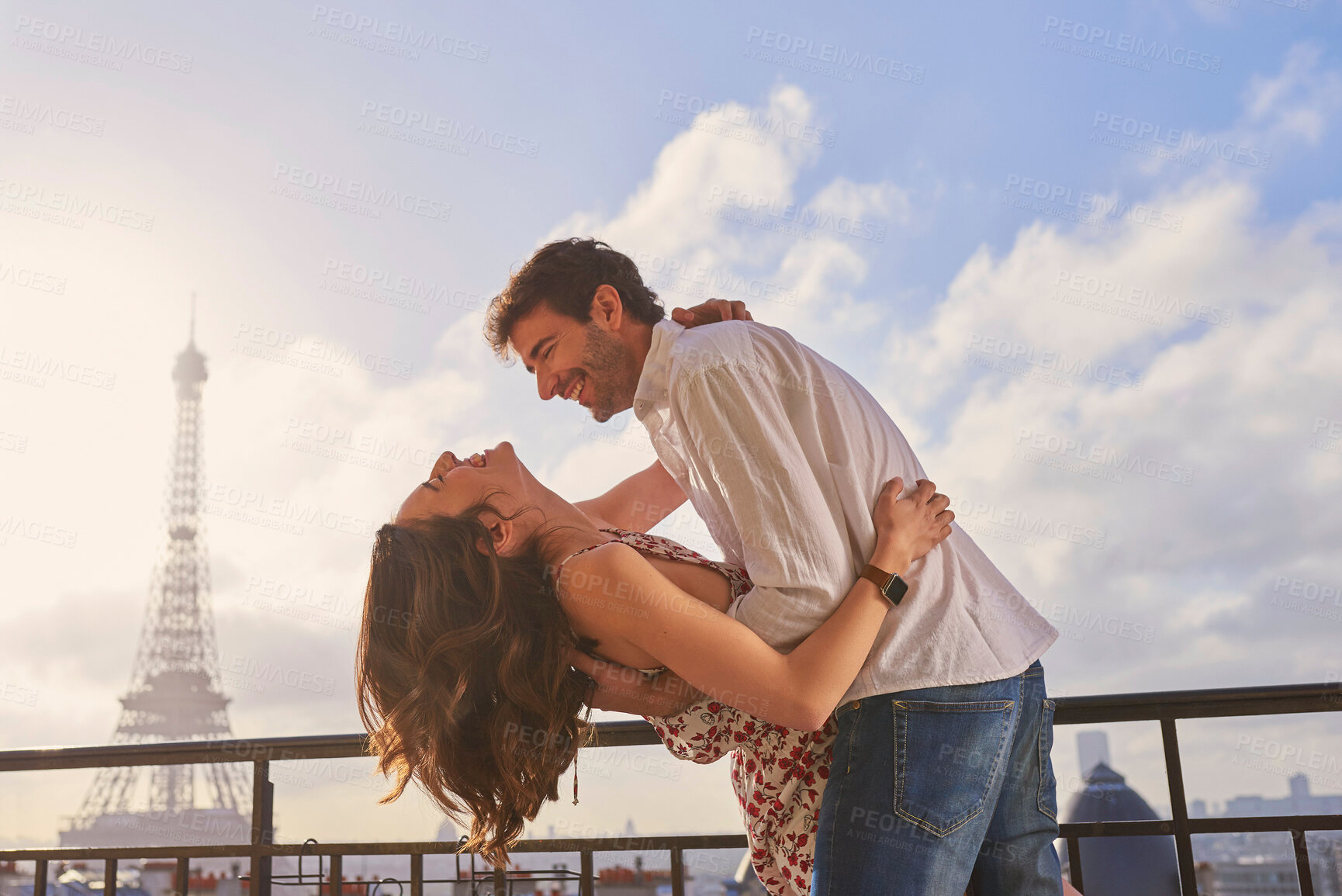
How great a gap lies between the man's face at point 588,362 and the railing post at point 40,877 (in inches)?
90.7

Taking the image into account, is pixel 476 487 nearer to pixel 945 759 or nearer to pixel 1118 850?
pixel 945 759

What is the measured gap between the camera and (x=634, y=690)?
64.8 inches

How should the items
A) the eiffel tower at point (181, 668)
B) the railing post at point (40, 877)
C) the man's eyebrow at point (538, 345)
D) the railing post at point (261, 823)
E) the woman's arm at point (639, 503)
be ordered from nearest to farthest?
the man's eyebrow at point (538, 345) → the woman's arm at point (639, 503) → the railing post at point (261, 823) → the railing post at point (40, 877) → the eiffel tower at point (181, 668)

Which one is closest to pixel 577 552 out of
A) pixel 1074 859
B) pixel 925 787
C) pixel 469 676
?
pixel 469 676

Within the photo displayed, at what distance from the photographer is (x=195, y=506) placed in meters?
29.9

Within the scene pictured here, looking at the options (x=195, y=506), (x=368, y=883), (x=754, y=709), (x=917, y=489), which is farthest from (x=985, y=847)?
(x=195, y=506)

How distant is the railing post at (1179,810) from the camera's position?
6.90 feet

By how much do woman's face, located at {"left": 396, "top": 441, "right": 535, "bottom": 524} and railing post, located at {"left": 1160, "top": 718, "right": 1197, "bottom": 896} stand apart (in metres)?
1.56

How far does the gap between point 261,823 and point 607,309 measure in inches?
71.4

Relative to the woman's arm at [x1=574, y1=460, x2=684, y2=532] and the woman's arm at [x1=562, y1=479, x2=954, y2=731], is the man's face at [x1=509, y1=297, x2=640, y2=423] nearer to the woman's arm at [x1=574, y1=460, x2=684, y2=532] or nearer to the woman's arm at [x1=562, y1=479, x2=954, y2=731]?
the woman's arm at [x1=574, y1=460, x2=684, y2=532]

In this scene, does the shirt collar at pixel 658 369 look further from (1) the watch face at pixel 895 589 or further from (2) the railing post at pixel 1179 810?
(2) the railing post at pixel 1179 810

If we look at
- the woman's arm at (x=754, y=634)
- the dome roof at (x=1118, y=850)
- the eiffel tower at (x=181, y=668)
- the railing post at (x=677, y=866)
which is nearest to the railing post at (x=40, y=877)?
the railing post at (x=677, y=866)

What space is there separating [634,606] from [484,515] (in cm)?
64

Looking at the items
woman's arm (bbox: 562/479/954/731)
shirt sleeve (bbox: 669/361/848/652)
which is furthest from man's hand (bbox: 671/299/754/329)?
woman's arm (bbox: 562/479/954/731)
